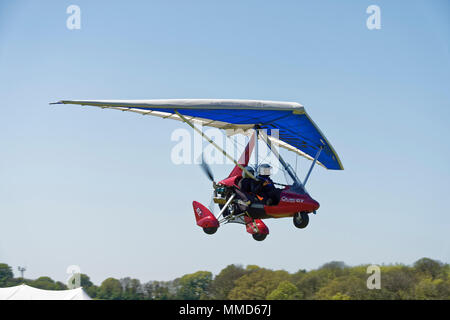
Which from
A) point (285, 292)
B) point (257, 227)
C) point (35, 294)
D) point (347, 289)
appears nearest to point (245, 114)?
point (257, 227)

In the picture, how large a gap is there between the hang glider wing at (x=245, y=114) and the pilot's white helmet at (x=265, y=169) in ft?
6.33

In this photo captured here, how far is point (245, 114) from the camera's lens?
27031mm

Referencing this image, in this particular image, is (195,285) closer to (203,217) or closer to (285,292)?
(285,292)

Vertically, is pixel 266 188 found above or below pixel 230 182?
below

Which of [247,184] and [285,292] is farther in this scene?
[285,292]

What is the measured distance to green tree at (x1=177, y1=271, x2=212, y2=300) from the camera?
224ft

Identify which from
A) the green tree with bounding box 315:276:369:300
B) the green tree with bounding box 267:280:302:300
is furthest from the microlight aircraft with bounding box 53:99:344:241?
the green tree with bounding box 267:280:302:300

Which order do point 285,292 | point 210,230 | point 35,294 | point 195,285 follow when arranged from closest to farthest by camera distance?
point 210,230, point 35,294, point 285,292, point 195,285

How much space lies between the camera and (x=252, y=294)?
220 feet

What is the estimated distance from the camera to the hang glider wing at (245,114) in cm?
2545

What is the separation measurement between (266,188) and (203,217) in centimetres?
308

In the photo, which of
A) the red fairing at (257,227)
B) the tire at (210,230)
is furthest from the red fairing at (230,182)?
the red fairing at (257,227)
